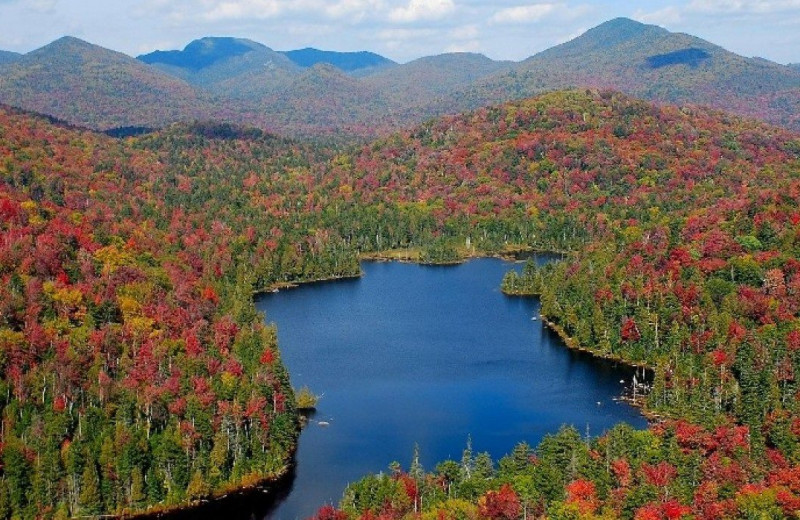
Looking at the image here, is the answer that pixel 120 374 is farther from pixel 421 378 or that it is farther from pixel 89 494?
pixel 421 378

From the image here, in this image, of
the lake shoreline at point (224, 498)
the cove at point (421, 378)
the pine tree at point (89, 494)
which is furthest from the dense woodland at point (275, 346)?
the cove at point (421, 378)

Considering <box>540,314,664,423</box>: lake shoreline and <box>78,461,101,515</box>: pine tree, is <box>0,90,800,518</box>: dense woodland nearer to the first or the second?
<box>78,461,101,515</box>: pine tree

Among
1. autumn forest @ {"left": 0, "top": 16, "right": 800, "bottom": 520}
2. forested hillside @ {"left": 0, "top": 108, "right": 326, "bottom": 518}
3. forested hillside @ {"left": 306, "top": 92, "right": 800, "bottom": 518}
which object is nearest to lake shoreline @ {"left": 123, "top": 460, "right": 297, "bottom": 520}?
autumn forest @ {"left": 0, "top": 16, "right": 800, "bottom": 520}

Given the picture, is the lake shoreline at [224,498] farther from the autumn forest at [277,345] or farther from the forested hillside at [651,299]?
the forested hillside at [651,299]

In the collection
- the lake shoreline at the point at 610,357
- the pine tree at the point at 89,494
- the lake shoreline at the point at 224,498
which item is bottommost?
the lake shoreline at the point at 224,498

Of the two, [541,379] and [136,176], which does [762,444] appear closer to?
[541,379]

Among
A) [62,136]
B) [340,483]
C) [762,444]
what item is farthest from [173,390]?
[62,136]
